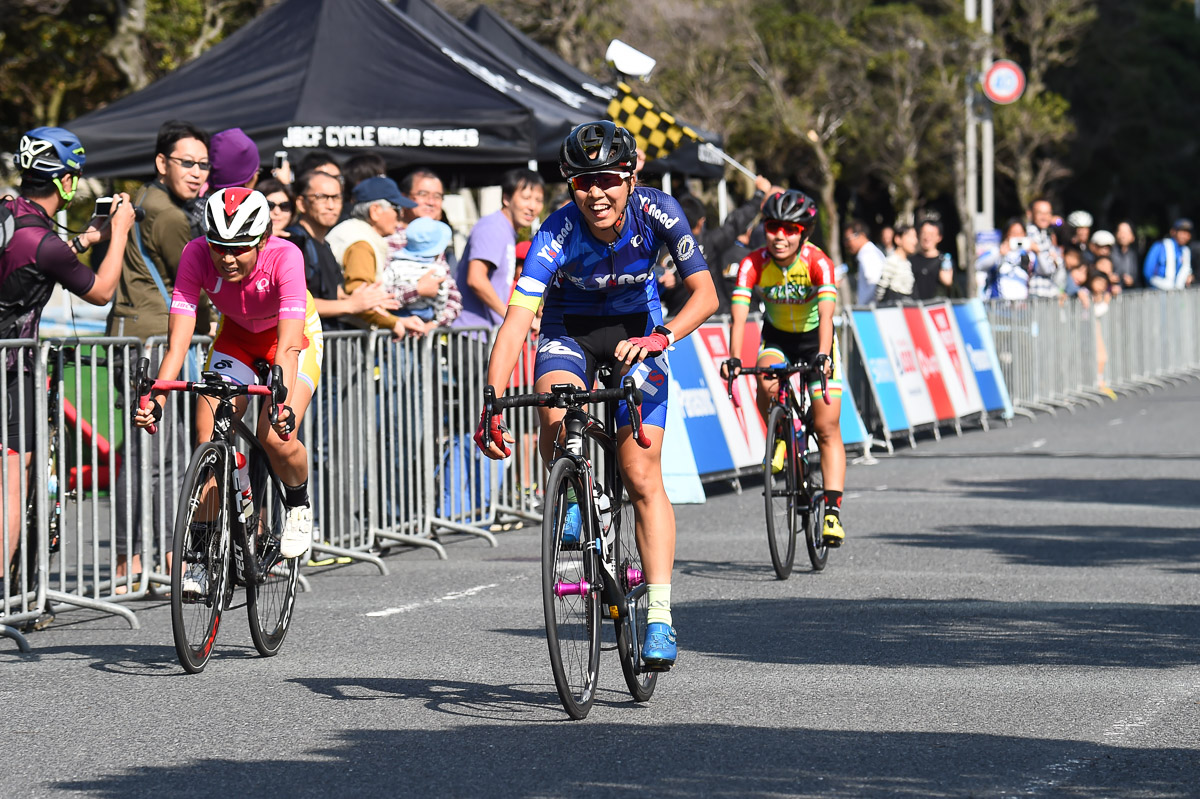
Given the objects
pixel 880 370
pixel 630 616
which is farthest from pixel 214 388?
pixel 880 370

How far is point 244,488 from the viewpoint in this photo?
727 centimetres

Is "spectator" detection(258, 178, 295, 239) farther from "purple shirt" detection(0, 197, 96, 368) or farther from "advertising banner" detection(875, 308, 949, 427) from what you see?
"advertising banner" detection(875, 308, 949, 427)

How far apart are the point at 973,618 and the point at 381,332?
3.98 metres

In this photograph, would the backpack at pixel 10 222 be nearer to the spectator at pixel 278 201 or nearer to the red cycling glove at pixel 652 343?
the spectator at pixel 278 201

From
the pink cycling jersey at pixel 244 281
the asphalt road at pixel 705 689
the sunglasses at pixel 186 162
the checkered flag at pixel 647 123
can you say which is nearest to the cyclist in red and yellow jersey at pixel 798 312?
the asphalt road at pixel 705 689

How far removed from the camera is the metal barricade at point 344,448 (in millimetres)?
9891

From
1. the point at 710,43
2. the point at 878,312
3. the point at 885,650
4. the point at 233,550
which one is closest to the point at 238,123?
the point at 878,312

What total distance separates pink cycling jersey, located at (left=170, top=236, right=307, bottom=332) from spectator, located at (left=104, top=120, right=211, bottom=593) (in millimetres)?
1566

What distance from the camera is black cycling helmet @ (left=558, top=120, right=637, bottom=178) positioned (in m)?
6.20

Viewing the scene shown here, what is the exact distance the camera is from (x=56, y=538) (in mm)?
8219

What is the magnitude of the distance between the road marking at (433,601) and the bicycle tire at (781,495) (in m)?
1.46

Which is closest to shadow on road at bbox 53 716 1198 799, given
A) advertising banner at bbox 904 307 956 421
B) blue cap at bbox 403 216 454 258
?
blue cap at bbox 403 216 454 258

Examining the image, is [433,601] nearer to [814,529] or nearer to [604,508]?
[814,529]

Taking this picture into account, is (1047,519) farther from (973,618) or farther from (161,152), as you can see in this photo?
(161,152)
